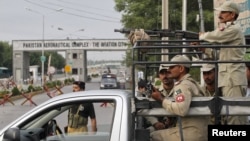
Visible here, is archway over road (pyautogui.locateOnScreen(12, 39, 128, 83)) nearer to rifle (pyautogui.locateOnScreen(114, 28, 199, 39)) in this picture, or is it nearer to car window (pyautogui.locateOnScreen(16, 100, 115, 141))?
rifle (pyautogui.locateOnScreen(114, 28, 199, 39))

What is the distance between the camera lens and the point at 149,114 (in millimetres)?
3932

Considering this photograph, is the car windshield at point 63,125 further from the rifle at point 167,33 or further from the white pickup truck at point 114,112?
the rifle at point 167,33

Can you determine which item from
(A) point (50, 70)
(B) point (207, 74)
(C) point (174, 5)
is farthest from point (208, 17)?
(B) point (207, 74)

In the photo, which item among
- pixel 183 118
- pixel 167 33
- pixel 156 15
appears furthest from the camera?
pixel 156 15

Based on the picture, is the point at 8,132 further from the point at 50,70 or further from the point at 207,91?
the point at 50,70

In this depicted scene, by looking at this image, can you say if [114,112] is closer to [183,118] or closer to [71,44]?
[183,118]

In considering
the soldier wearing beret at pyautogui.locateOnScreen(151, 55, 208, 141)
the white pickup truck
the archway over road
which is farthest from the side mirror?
the archway over road

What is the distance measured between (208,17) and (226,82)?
108 ft

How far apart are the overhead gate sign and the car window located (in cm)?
6377

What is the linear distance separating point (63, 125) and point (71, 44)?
66.9 meters

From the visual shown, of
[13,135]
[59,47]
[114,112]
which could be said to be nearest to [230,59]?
[114,112]

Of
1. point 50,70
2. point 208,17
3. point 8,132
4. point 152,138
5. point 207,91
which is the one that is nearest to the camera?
point 8,132

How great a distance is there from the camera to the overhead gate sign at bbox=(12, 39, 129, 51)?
68.8 meters

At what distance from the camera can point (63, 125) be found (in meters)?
4.72
